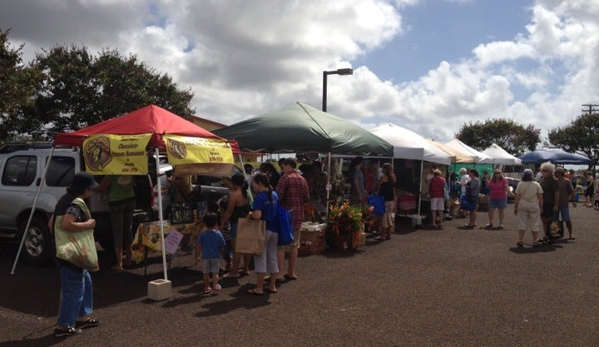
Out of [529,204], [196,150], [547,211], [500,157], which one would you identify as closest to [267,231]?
[196,150]

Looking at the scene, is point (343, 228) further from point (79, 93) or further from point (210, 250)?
point (79, 93)

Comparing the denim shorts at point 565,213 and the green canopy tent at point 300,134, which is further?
the denim shorts at point 565,213

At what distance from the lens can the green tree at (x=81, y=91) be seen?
19.2 metres

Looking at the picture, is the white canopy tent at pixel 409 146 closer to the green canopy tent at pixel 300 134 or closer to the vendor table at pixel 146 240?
the green canopy tent at pixel 300 134

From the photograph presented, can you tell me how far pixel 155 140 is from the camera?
6.63 meters

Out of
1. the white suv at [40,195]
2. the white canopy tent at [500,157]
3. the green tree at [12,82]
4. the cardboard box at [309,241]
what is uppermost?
the green tree at [12,82]

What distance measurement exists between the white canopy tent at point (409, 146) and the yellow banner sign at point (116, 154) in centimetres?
829

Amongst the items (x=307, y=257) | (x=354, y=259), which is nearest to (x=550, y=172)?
(x=354, y=259)

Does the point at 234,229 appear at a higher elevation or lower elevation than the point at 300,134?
lower

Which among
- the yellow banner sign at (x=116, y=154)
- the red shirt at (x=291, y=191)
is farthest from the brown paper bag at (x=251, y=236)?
the yellow banner sign at (x=116, y=154)

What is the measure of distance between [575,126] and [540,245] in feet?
151

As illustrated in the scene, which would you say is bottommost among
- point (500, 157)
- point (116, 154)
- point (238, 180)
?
point (238, 180)

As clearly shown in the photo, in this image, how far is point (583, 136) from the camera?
49.6m

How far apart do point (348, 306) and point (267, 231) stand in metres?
1.44
